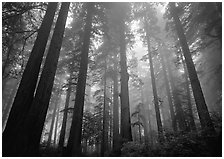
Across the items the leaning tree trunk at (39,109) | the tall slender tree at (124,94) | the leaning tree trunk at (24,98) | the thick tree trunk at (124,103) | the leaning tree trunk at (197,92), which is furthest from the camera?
the tall slender tree at (124,94)

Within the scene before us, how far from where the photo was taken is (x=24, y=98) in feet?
18.3

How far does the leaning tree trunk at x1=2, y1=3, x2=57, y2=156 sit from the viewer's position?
468 cm

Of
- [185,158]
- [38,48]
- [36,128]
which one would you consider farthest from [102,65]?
[185,158]

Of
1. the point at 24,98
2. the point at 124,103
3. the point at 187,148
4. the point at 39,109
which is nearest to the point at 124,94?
the point at 124,103

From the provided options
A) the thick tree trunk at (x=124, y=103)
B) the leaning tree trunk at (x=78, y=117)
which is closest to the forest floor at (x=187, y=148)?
the thick tree trunk at (x=124, y=103)

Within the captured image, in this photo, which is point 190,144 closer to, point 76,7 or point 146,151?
point 146,151

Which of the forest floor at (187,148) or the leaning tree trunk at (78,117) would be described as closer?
the forest floor at (187,148)

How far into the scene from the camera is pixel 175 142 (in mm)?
4992

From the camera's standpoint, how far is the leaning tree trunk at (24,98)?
468 cm

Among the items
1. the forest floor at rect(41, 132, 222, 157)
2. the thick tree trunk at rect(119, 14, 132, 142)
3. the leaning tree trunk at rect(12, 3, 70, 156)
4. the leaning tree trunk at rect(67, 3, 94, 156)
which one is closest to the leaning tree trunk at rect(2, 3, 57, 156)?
the leaning tree trunk at rect(12, 3, 70, 156)

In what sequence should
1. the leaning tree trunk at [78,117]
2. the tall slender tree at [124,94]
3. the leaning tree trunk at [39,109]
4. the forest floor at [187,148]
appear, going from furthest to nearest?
the tall slender tree at [124,94] → the leaning tree trunk at [78,117] → the leaning tree trunk at [39,109] → the forest floor at [187,148]

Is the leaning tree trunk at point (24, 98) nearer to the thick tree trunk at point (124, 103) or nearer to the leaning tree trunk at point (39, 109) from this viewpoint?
the leaning tree trunk at point (39, 109)

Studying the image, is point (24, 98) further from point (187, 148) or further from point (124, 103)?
point (187, 148)

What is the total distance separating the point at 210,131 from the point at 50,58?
7.34 metres
